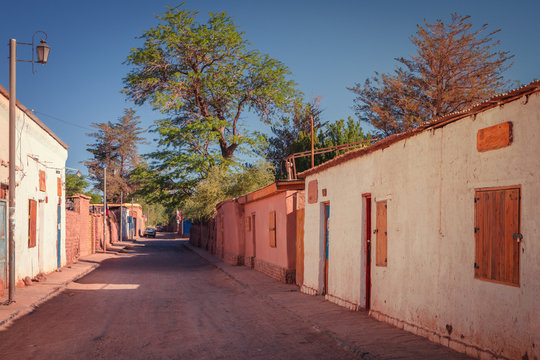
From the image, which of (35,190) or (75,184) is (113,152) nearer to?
(75,184)

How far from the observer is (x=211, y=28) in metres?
39.0

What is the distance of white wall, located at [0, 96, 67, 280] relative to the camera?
15430 millimetres

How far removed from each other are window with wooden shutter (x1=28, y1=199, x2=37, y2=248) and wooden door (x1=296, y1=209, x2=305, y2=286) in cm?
790

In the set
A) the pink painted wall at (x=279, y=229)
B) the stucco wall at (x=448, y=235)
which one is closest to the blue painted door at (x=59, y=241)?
the pink painted wall at (x=279, y=229)

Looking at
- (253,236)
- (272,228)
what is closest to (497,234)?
(272,228)

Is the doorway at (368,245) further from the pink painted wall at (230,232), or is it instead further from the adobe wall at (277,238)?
the pink painted wall at (230,232)

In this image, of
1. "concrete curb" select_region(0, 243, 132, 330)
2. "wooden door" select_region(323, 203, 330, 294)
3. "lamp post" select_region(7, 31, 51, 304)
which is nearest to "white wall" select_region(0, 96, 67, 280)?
"concrete curb" select_region(0, 243, 132, 330)

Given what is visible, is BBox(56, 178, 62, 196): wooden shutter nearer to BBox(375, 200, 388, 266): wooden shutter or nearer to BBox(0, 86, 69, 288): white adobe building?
BBox(0, 86, 69, 288): white adobe building

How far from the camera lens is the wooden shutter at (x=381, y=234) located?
9.78m

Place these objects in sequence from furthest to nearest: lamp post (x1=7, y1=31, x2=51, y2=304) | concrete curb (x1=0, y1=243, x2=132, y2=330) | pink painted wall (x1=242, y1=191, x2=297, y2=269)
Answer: pink painted wall (x1=242, y1=191, x2=297, y2=269) → lamp post (x1=7, y1=31, x2=51, y2=304) → concrete curb (x1=0, y1=243, x2=132, y2=330)

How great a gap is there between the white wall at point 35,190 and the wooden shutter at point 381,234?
9239 mm

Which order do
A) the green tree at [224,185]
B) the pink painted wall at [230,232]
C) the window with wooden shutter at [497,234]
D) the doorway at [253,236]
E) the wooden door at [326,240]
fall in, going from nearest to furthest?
the window with wooden shutter at [497,234] → the wooden door at [326,240] → the doorway at [253,236] → the pink painted wall at [230,232] → the green tree at [224,185]

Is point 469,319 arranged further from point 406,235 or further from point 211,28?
point 211,28

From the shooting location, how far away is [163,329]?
30.0 feet
